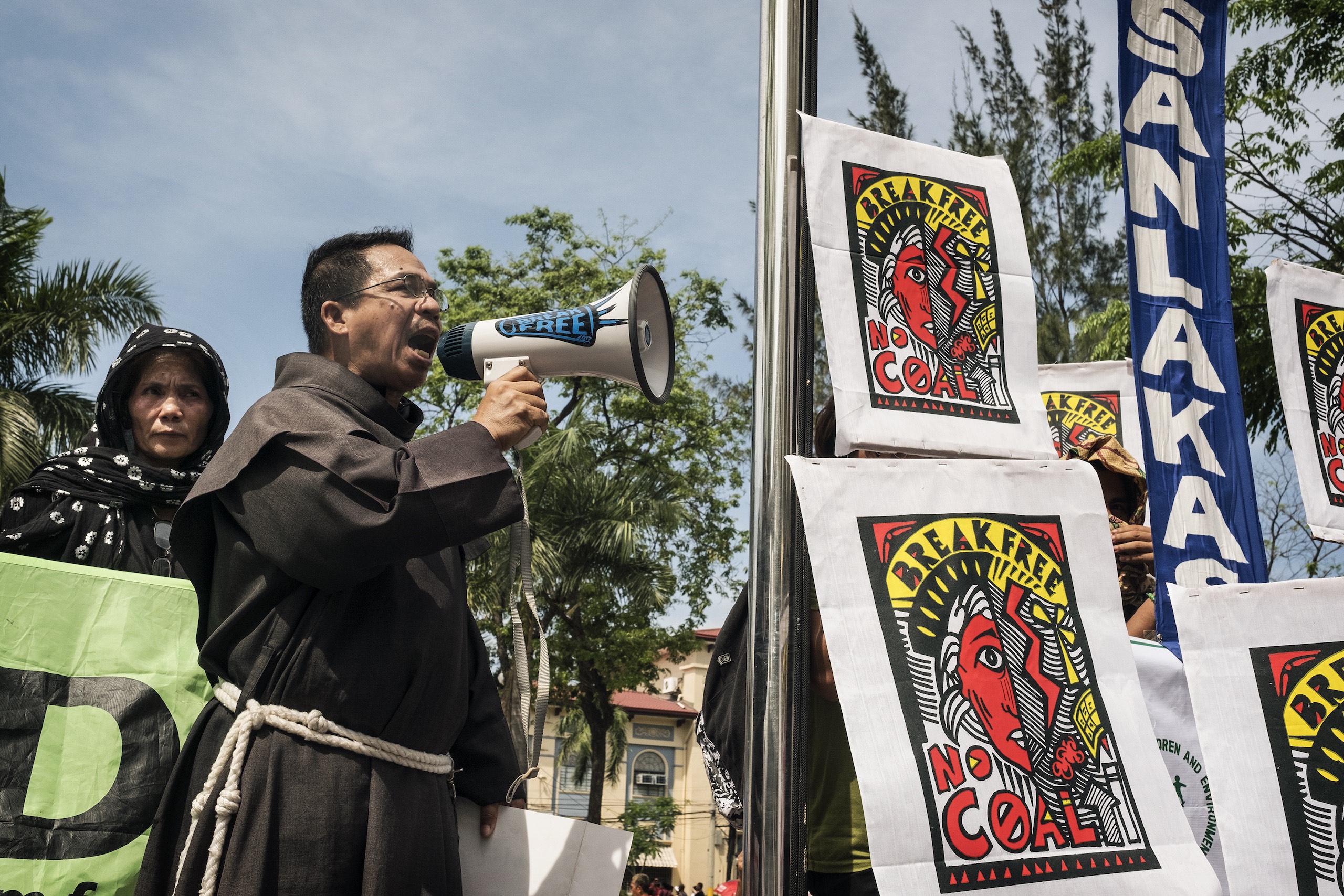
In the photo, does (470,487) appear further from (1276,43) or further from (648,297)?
(1276,43)

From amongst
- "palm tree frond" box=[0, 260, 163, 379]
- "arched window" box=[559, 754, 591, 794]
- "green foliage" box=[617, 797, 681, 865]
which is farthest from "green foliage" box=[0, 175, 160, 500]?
"arched window" box=[559, 754, 591, 794]

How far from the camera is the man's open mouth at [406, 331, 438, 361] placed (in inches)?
88.4

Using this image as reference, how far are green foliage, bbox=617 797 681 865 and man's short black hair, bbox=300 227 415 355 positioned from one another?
25.2 metres

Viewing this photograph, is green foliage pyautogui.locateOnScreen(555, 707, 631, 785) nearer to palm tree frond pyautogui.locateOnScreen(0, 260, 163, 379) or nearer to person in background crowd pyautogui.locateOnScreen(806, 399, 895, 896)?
palm tree frond pyautogui.locateOnScreen(0, 260, 163, 379)

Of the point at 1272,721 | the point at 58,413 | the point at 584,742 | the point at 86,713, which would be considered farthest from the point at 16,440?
the point at 584,742

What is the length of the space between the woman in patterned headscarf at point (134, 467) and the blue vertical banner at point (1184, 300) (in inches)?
88.0

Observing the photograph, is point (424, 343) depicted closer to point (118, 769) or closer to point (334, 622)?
point (334, 622)

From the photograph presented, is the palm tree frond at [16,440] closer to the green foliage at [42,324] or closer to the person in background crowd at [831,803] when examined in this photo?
the green foliage at [42,324]

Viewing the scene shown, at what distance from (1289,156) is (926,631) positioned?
9.90m

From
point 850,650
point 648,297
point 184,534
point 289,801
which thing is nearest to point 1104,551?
point 850,650

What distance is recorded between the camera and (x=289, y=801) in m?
1.78

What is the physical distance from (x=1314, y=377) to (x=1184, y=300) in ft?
2.76

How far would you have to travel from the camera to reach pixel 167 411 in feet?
9.09

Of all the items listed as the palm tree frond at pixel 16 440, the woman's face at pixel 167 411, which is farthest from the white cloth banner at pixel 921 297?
the palm tree frond at pixel 16 440
